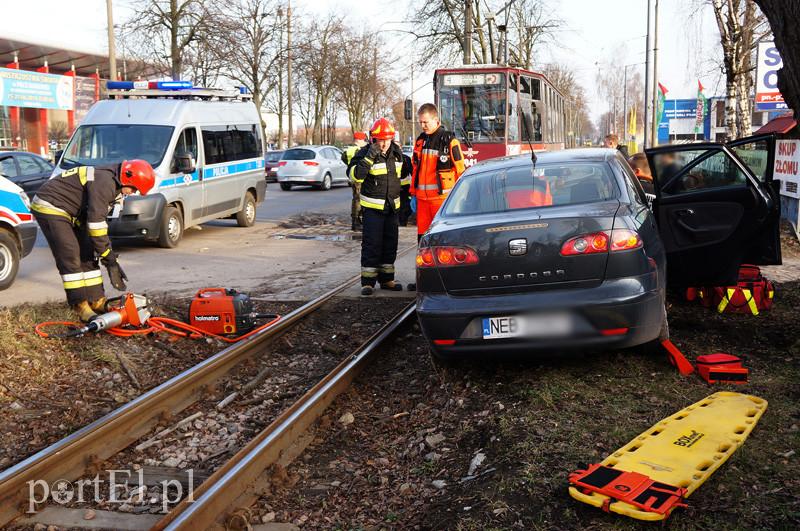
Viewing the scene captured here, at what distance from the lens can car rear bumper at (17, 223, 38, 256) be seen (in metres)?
9.73

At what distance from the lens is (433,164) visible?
832 cm

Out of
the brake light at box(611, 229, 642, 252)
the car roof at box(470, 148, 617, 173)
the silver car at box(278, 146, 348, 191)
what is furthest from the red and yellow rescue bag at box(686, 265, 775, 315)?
the silver car at box(278, 146, 348, 191)

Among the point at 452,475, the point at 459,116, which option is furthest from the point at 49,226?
the point at 459,116

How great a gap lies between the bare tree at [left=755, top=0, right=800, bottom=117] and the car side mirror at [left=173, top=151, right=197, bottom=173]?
10093mm

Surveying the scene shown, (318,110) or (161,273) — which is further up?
(318,110)

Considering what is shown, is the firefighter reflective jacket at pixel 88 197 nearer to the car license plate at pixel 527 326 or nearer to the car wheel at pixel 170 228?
the car license plate at pixel 527 326

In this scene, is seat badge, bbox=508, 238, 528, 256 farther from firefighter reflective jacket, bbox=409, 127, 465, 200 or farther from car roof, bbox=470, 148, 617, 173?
firefighter reflective jacket, bbox=409, 127, 465, 200

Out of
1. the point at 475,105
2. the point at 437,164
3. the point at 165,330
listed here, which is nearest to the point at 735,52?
the point at 475,105

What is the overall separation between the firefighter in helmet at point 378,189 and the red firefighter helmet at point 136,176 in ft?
7.82

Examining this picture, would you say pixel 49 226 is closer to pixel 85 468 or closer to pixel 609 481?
pixel 85 468

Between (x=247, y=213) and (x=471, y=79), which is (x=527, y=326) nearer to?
(x=247, y=213)

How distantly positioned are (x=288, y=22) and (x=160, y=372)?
115ft

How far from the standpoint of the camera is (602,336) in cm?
491

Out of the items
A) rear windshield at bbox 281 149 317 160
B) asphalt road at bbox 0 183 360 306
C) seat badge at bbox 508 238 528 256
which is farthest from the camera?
rear windshield at bbox 281 149 317 160
